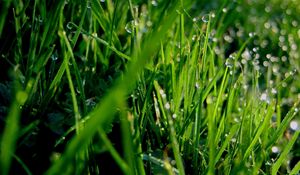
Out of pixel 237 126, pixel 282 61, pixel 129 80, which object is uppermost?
pixel 129 80

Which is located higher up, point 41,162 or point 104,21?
point 104,21

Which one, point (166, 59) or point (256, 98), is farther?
point (166, 59)

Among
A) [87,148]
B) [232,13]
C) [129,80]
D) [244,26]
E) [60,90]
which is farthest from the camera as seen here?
[244,26]

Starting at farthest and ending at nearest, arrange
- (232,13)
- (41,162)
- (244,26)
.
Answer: (244,26) → (232,13) → (41,162)

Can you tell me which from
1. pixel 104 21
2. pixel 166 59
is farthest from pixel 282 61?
pixel 104 21

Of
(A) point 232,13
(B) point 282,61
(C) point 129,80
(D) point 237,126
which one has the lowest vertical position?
(B) point 282,61

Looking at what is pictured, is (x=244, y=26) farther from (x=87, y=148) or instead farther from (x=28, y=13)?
(x=87, y=148)

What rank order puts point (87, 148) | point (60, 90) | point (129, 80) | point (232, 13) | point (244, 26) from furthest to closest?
1. point (244, 26)
2. point (232, 13)
3. point (60, 90)
4. point (87, 148)
5. point (129, 80)

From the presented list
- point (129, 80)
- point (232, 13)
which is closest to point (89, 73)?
point (129, 80)

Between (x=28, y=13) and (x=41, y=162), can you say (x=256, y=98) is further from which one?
(x=28, y=13)
